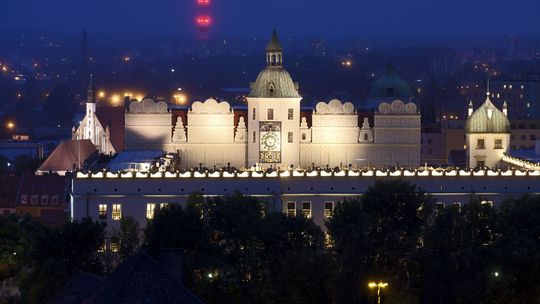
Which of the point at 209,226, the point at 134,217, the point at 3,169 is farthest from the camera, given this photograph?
the point at 3,169

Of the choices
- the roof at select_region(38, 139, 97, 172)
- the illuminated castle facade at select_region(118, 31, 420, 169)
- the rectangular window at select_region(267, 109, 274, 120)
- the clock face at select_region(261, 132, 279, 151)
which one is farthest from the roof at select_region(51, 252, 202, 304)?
the roof at select_region(38, 139, 97, 172)

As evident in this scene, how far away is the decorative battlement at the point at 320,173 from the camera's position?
82250 mm

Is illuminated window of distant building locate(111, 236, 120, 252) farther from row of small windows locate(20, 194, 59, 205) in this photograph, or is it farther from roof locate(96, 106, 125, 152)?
roof locate(96, 106, 125, 152)

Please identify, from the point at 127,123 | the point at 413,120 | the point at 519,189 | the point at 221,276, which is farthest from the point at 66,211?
the point at 221,276

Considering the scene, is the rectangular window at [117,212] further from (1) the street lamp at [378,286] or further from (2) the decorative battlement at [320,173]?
(1) the street lamp at [378,286]

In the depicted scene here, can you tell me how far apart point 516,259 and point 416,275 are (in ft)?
11.6

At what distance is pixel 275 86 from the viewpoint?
9262 centimetres

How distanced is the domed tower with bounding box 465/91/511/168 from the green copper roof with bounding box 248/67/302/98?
27.2 ft

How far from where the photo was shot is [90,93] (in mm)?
139750

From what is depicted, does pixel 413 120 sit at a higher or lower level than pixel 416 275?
higher

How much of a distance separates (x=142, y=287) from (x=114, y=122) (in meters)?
91.4

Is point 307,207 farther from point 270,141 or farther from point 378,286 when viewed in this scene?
point 378,286

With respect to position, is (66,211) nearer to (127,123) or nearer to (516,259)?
(127,123)

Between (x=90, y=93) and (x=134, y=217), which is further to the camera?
(x=90, y=93)
